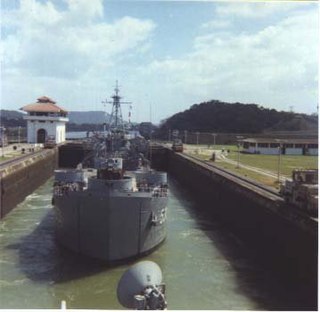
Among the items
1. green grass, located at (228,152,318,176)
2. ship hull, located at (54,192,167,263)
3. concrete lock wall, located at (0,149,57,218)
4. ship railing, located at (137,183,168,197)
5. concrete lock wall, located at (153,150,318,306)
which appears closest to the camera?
concrete lock wall, located at (153,150,318,306)

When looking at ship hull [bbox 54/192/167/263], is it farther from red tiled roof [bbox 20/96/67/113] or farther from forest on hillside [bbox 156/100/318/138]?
forest on hillside [bbox 156/100/318/138]

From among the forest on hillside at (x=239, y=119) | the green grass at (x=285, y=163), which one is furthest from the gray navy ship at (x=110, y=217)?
the forest on hillside at (x=239, y=119)

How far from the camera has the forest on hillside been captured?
118 m

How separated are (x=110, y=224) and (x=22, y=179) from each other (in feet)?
68.6

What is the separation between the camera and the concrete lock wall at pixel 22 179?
3569cm

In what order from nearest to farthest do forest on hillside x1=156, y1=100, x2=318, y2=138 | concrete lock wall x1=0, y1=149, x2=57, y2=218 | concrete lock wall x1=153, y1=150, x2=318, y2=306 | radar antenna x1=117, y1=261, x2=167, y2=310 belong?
1. radar antenna x1=117, y1=261, x2=167, y2=310
2. concrete lock wall x1=153, y1=150, x2=318, y2=306
3. concrete lock wall x1=0, y1=149, x2=57, y2=218
4. forest on hillside x1=156, y1=100, x2=318, y2=138

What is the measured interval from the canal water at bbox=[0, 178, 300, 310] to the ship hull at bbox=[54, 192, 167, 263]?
2.10 feet

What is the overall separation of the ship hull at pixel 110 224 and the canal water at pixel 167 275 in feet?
2.10

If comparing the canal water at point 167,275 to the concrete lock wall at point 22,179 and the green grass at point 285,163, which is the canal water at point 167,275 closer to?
the concrete lock wall at point 22,179

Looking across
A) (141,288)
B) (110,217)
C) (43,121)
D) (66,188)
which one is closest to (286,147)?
(43,121)

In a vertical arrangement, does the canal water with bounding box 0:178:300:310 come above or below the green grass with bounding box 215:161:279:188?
below

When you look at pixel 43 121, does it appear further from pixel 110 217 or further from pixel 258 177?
pixel 110 217

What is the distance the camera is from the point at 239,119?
406ft

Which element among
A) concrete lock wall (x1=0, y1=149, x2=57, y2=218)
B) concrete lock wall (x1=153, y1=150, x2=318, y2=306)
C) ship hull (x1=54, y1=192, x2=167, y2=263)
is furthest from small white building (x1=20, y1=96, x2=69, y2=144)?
ship hull (x1=54, y1=192, x2=167, y2=263)
